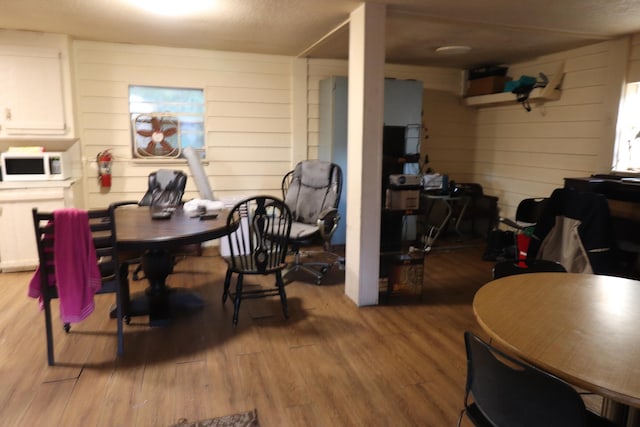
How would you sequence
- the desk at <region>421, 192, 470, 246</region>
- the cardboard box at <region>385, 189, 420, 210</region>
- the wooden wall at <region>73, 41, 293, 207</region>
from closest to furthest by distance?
the cardboard box at <region>385, 189, 420, 210</region> → the wooden wall at <region>73, 41, 293, 207</region> → the desk at <region>421, 192, 470, 246</region>

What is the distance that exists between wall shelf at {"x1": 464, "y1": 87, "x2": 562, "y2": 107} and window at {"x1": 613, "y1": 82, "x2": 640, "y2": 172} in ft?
2.34

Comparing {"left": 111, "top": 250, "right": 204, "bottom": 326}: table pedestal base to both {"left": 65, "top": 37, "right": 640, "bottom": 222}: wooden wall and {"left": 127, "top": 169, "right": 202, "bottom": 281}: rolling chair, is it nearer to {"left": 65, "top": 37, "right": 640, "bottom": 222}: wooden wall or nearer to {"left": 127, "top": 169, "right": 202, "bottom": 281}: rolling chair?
{"left": 127, "top": 169, "right": 202, "bottom": 281}: rolling chair

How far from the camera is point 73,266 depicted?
235 centimetres

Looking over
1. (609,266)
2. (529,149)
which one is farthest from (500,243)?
(609,266)

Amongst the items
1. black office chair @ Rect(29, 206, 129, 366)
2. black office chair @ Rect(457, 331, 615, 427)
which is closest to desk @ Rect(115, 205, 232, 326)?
black office chair @ Rect(29, 206, 129, 366)

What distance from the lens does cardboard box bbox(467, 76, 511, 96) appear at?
209 inches

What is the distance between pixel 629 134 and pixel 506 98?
1352 mm

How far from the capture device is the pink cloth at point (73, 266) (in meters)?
2.29

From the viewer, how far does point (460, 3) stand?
307cm

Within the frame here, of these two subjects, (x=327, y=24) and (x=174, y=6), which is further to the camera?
(x=327, y=24)

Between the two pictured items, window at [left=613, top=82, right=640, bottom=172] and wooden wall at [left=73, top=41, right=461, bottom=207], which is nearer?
window at [left=613, top=82, right=640, bottom=172]

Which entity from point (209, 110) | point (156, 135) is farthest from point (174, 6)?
point (156, 135)

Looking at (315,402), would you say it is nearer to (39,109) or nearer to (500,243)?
(500,243)

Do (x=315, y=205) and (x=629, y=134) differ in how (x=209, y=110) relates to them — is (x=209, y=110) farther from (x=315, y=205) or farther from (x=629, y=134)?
(x=629, y=134)
